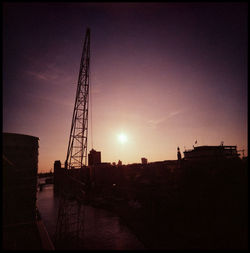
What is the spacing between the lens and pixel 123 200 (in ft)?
115

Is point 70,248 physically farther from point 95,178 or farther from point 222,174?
point 95,178

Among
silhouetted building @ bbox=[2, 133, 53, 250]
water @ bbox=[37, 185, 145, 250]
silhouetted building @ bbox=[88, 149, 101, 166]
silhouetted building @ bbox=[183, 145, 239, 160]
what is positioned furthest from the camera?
silhouetted building @ bbox=[88, 149, 101, 166]

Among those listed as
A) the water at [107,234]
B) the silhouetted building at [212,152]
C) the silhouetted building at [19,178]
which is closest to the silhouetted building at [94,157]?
the water at [107,234]

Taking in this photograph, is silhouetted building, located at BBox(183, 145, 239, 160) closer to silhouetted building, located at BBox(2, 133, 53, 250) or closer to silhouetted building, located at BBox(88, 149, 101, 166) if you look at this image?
silhouetted building, located at BBox(2, 133, 53, 250)

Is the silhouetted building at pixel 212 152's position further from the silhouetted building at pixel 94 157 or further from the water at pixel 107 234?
the silhouetted building at pixel 94 157

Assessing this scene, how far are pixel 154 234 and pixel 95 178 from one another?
46.7 meters

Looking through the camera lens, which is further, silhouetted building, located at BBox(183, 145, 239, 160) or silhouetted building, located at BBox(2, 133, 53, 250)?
silhouetted building, located at BBox(183, 145, 239, 160)

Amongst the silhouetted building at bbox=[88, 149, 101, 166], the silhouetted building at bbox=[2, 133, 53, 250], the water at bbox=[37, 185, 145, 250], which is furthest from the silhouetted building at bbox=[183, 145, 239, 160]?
the silhouetted building at bbox=[88, 149, 101, 166]

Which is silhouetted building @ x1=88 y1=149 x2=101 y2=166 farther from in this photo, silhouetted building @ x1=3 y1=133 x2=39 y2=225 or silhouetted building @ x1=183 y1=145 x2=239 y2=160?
silhouetted building @ x1=3 y1=133 x2=39 y2=225

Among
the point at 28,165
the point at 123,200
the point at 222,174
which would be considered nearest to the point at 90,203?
the point at 123,200

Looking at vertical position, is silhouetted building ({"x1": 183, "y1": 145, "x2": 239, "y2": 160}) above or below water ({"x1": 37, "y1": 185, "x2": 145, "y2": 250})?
above

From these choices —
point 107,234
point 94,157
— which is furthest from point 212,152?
point 94,157

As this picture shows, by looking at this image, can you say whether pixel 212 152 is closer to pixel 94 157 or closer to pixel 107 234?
pixel 107 234

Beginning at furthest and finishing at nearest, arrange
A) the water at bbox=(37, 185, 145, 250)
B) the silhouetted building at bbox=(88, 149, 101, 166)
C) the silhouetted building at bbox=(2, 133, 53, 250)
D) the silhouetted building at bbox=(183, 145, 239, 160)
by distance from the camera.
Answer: the silhouetted building at bbox=(88, 149, 101, 166), the silhouetted building at bbox=(183, 145, 239, 160), the water at bbox=(37, 185, 145, 250), the silhouetted building at bbox=(2, 133, 53, 250)
